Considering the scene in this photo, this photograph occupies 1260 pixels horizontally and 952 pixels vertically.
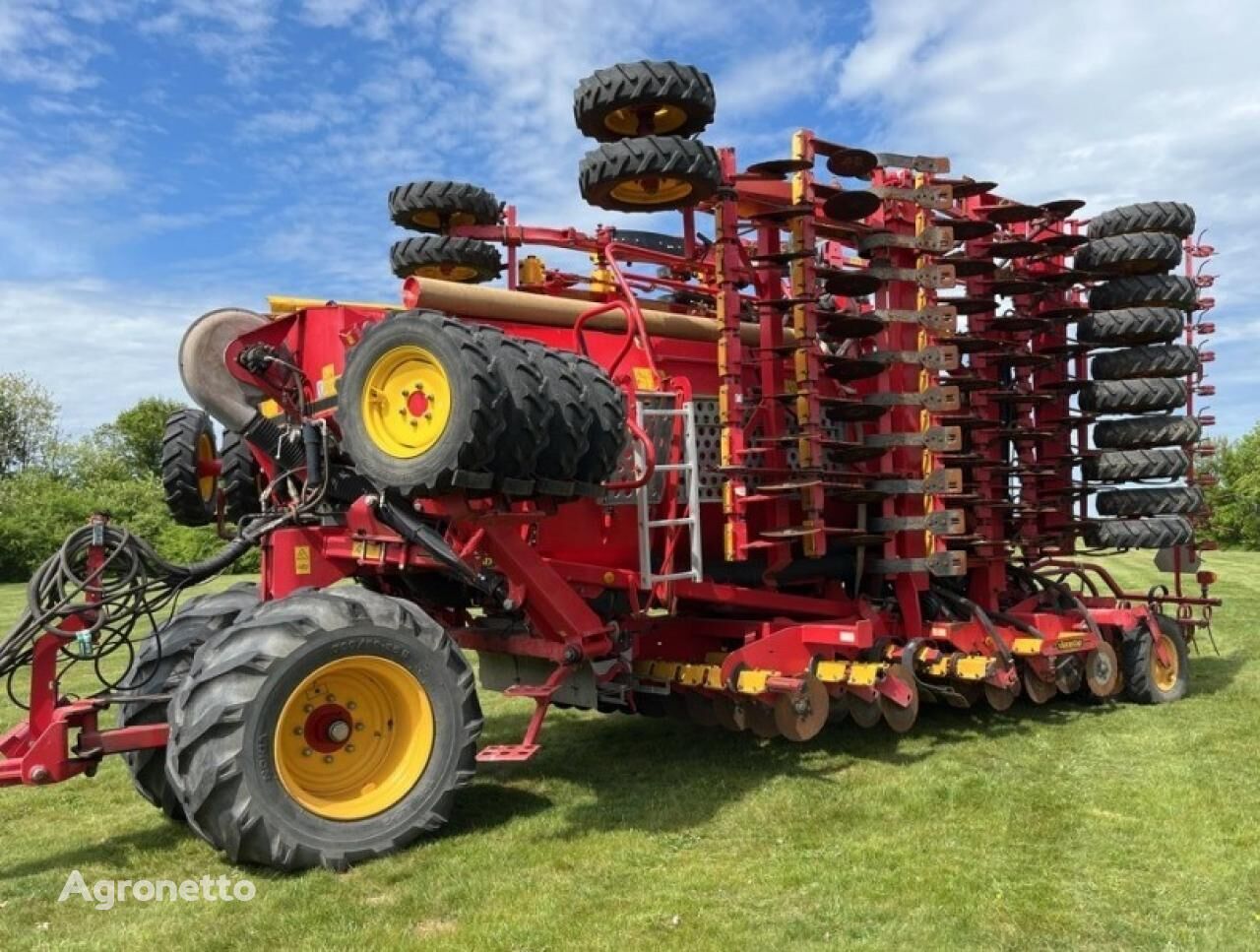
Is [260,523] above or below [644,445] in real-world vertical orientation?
below

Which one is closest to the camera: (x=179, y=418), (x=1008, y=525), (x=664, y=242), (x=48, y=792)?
(x=48, y=792)

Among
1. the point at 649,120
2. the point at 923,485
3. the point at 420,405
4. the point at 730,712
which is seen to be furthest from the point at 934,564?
the point at 420,405

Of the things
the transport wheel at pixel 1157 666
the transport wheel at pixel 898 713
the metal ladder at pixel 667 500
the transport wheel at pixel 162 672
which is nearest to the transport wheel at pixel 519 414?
the metal ladder at pixel 667 500

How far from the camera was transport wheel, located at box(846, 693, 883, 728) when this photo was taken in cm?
679

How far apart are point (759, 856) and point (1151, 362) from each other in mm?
5313

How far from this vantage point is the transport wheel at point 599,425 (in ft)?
15.8

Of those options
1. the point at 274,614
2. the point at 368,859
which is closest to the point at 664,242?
the point at 274,614

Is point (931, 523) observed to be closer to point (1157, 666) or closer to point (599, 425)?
point (1157, 666)

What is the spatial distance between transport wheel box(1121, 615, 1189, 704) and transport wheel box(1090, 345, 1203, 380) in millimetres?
1922

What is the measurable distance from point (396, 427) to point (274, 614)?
98 cm

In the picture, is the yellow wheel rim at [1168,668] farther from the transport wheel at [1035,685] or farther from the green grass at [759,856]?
the green grass at [759,856]

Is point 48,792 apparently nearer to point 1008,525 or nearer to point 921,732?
point 921,732

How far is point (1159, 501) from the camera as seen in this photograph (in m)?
8.08

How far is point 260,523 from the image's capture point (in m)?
5.79
